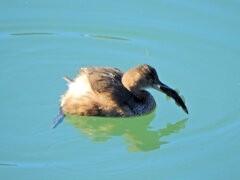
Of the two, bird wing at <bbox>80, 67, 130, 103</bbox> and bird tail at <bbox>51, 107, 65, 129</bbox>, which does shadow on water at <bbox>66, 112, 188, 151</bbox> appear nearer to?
bird tail at <bbox>51, 107, 65, 129</bbox>

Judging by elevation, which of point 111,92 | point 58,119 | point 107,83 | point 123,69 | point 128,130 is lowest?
point 128,130

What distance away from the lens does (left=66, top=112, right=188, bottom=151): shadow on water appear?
6.71 meters

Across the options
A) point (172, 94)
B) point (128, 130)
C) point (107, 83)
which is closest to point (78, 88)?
point (107, 83)

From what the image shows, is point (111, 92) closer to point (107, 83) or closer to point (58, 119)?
point (107, 83)

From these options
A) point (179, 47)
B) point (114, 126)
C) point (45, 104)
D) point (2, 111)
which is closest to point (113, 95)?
point (114, 126)

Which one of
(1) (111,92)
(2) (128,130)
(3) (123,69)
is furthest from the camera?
(3) (123,69)

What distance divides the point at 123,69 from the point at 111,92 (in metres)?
1.30

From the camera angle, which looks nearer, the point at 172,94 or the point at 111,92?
the point at 111,92

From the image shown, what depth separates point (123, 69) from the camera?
8.05 m

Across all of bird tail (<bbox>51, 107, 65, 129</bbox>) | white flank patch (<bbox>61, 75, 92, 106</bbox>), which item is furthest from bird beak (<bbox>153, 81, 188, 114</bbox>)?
bird tail (<bbox>51, 107, 65, 129</bbox>)

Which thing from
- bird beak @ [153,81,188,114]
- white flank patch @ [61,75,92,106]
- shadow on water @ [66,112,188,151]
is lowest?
shadow on water @ [66,112,188,151]

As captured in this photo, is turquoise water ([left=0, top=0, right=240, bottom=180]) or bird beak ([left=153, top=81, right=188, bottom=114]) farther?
bird beak ([left=153, top=81, right=188, bottom=114])

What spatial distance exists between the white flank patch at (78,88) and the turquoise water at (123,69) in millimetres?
282

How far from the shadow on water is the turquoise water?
1 cm
